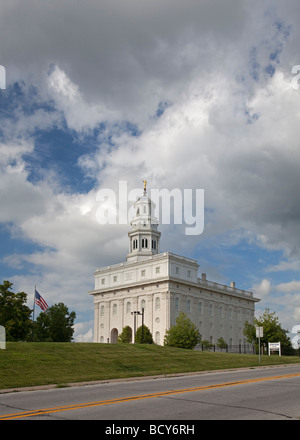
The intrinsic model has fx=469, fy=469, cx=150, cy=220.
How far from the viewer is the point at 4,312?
189 feet

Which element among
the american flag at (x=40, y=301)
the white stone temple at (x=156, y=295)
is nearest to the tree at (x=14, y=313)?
the american flag at (x=40, y=301)

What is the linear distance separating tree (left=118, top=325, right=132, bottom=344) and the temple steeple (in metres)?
15.6

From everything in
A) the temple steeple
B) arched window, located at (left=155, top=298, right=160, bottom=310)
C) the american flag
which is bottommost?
the american flag

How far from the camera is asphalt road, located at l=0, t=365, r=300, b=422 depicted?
10656 mm

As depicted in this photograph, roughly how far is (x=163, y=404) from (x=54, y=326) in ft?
248

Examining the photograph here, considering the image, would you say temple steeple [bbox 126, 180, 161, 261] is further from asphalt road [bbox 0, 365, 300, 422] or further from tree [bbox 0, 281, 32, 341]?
asphalt road [bbox 0, 365, 300, 422]

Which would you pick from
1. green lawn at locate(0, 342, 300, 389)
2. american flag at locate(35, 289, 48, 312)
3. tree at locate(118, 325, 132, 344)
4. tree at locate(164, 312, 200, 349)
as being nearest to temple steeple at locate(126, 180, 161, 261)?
tree at locate(118, 325, 132, 344)

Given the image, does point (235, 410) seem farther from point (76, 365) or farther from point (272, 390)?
point (76, 365)

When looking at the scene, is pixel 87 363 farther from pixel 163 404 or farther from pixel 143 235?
pixel 143 235

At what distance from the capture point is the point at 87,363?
87.3 ft

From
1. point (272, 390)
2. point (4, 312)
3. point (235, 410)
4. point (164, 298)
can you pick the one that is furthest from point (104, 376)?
point (164, 298)

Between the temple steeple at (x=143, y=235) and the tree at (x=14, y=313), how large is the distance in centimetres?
3880

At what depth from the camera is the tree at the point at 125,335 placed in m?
79.9

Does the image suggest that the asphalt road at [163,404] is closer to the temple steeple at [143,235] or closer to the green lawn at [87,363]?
the green lawn at [87,363]
